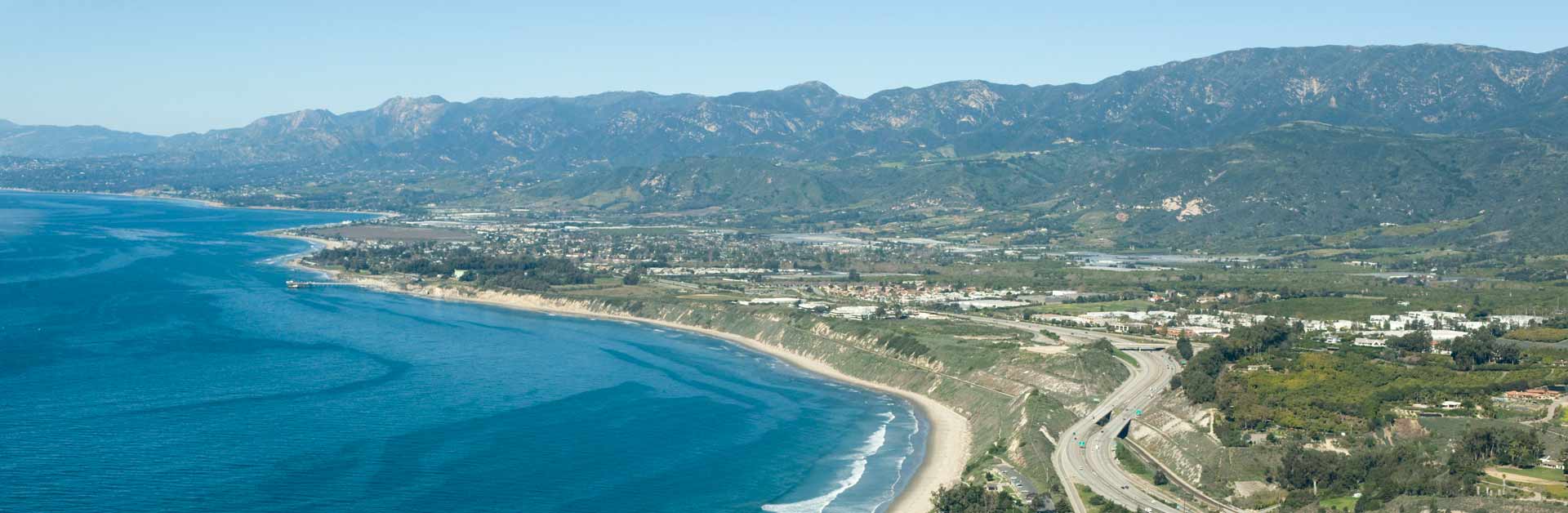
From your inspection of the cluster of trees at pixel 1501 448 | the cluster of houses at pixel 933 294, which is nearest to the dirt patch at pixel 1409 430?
the cluster of trees at pixel 1501 448

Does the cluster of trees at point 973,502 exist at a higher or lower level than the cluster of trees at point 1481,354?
lower

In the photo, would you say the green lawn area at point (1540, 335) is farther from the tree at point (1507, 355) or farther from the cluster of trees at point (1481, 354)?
the tree at point (1507, 355)

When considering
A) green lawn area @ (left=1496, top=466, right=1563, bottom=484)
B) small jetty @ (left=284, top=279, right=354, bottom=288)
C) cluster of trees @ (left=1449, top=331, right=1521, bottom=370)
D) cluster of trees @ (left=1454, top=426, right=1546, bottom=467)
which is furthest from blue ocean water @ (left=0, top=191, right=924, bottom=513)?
cluster of trees @ (left=1449, top=331, right=1521, bottom=370)

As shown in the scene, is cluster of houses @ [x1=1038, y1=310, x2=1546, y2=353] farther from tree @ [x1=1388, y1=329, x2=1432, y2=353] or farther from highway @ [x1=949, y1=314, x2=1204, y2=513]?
highway @ [x1=949, y1=314, x2=1204, y2=513]

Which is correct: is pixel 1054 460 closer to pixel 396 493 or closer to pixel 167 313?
pixel 396 493

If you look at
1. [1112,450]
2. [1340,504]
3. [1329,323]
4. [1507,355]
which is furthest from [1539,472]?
[1329,323]

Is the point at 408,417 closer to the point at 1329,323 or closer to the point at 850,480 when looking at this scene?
the point at 850,480
